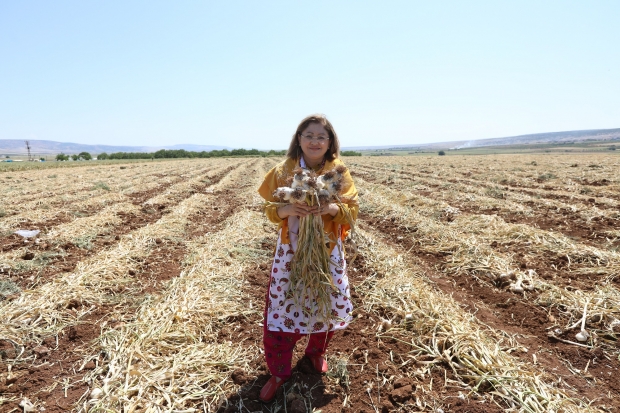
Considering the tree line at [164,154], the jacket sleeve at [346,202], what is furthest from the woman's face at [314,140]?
the tree line at [164,154]

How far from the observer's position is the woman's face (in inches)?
99.3

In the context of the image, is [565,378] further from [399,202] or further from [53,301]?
[399,202]

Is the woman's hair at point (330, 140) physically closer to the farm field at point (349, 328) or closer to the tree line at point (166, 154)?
the farm field at point (349, 328)

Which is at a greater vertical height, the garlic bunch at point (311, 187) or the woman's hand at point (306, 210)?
the garlic bunch at point (311, 187)

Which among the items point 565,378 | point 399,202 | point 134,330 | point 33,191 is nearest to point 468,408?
point 565,378

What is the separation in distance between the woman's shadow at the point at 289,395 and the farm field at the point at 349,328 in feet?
0.04

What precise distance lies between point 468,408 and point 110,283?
467 centimetres

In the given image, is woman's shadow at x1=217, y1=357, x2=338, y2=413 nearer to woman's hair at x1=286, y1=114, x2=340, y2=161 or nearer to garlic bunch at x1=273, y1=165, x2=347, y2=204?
garlic bunch at x1=273, y1=165, x2=347, y2=204

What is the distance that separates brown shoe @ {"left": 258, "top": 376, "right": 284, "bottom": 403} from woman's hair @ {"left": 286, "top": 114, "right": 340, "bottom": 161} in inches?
71.7

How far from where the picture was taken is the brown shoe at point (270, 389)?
2.70m

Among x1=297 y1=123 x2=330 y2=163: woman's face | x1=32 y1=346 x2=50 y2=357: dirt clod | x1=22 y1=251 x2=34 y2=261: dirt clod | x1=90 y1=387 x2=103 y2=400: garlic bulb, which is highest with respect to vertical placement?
x1=297 y1=123 x2=330 y2=163: woman's face

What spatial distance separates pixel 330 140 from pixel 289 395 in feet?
6.71

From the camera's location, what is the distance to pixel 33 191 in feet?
45.7

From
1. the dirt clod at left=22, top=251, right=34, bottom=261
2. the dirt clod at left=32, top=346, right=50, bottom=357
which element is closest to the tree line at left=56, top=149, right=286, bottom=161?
the dirt clod at left=22, top=251, right=34, bottom=261
